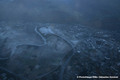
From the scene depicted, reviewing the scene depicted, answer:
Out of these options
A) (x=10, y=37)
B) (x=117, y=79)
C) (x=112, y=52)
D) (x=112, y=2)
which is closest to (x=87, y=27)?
(x=112, y=52)

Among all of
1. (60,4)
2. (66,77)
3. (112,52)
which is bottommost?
(66,77)

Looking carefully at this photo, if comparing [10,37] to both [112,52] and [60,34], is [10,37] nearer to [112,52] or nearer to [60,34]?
[60,34]

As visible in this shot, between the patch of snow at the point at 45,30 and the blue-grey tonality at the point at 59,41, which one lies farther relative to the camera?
the patch of snow at the point at 45,30

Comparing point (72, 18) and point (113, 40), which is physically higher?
point (72, 18)

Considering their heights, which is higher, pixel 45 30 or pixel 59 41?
pixel 45 30

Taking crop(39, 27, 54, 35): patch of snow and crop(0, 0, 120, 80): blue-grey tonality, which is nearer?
crop(0, 0, 120, 80): blue-grey tonality

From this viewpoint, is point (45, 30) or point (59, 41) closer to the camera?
point (59, 41)

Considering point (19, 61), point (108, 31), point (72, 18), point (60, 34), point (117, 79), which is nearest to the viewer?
point (117, 79)

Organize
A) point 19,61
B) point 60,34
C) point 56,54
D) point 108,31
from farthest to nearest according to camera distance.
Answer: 1. point 108,31
2. point 60,34
3. point 56,54
4. point 19,61
